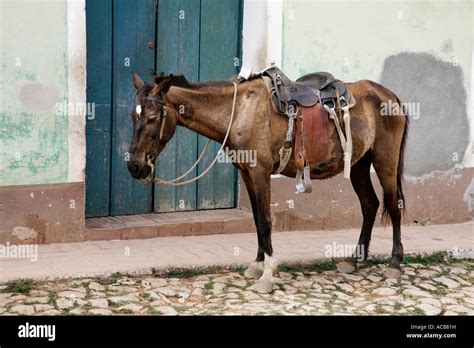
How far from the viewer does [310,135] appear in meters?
6.98

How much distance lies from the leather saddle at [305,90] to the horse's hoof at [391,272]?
5.67 feet

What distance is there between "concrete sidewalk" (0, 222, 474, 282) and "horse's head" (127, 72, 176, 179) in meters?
1.29

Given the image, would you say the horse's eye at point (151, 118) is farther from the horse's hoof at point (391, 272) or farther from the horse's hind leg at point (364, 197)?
the horse's hoof at point (391, 272)

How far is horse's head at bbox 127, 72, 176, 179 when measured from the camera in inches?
250

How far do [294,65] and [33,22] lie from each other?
3.11 metres

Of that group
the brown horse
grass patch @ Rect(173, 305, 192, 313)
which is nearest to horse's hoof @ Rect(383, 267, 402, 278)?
the brown horse

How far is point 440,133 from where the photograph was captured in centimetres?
1030

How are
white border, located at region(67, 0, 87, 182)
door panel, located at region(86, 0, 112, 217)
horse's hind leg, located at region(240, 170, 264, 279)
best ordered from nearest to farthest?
horse's hind leg, located at region(240, 170, 264, 279) → white border, located at region(67, 0, 87, 182) → door panel, located at region(86, 0, 112, 217)

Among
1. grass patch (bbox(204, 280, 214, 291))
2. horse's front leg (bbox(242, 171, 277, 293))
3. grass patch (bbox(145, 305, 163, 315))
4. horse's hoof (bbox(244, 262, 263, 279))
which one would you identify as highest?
horse's front leg (bbox(242, 171, 277, 293))

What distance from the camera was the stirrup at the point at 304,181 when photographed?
696 centimetres

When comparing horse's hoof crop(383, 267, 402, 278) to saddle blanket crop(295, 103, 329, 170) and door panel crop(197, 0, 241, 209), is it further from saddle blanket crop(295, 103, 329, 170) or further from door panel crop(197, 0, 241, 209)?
door panel crop(197, 0, 241, 209)

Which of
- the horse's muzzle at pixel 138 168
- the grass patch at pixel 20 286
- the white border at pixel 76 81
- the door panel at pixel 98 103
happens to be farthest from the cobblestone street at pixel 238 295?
the door panel at pixel 98 103

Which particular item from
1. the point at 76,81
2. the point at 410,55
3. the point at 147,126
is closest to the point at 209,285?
the point at 147,126

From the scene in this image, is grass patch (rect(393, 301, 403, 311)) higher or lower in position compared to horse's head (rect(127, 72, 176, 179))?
lower
